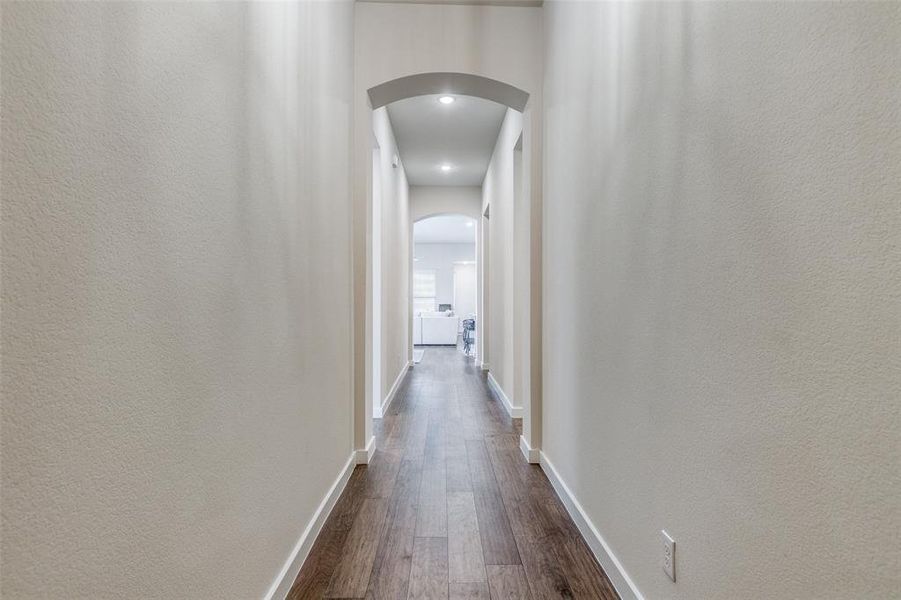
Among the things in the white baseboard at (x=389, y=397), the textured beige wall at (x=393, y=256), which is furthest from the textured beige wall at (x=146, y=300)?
the white baseboard at (x=389, y=397)

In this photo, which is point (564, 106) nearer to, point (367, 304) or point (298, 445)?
point (367, 304)

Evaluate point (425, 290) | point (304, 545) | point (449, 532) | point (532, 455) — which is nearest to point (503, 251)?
point (532, 455)

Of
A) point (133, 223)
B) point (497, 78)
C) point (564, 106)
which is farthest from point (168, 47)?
point (497, 78)

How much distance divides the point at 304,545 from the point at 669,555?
4.17 ft

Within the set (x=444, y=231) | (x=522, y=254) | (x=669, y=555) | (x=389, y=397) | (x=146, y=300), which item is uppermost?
Result: (x=444, y=231)

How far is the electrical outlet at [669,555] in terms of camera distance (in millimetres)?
1212

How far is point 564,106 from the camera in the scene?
7.70 ft

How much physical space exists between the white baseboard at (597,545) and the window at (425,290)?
1167cm

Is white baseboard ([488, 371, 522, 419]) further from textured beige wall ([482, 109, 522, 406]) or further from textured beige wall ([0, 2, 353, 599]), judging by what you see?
textured beige wall ([0, 2, 353, 599])

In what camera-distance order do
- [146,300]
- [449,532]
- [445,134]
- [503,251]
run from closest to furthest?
[146,300] → [449,532] → [503,251] → [445,134]

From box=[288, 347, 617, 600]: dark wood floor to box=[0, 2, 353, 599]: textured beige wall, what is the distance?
350 millimetres

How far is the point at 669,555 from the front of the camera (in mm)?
1231

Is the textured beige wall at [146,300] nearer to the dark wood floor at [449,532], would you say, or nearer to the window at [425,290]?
the dark wood floor at [449,532]

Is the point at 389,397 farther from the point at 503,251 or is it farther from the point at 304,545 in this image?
the point at 304,545
